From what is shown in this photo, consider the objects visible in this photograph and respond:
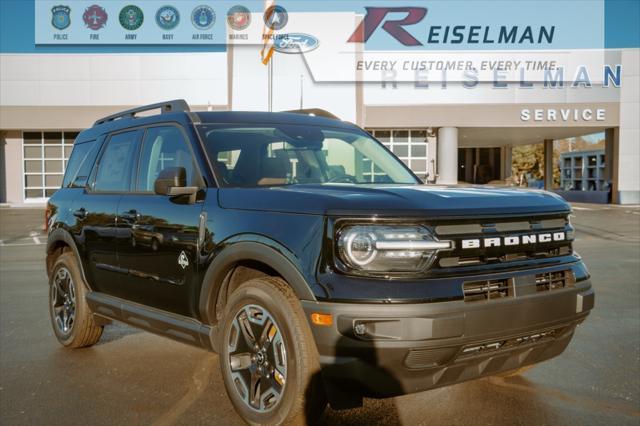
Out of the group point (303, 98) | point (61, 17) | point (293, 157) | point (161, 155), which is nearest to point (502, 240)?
point (293, 157)

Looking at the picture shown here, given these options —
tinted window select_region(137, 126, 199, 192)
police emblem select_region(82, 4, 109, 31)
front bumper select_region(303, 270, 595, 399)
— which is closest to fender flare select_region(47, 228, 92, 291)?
tinted window select_region(137, 126, 199, 192)

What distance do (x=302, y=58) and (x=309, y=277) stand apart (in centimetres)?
2941

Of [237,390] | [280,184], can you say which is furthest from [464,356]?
[280,184]

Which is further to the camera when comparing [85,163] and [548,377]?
[85,163]

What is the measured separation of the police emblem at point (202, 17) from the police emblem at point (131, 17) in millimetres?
2983

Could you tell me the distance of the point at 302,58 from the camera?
31.5 meters

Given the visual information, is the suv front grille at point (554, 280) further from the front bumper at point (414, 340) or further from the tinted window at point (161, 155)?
the tinted window at point (161, 155)

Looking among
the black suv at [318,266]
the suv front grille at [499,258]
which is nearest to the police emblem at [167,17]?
the black suv at [318,266]

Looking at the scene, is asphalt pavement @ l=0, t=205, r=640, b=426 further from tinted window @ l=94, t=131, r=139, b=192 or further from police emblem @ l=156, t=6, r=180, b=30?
police emblem @ l=156, t=6, r=180, b=30

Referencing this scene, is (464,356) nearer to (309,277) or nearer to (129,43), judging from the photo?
(309,277)

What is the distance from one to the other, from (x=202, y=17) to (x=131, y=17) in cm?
413

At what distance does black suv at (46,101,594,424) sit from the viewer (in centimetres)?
309

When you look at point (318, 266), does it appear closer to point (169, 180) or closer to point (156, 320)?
point (169, 180)

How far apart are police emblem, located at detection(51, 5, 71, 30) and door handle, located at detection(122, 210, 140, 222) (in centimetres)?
3343
